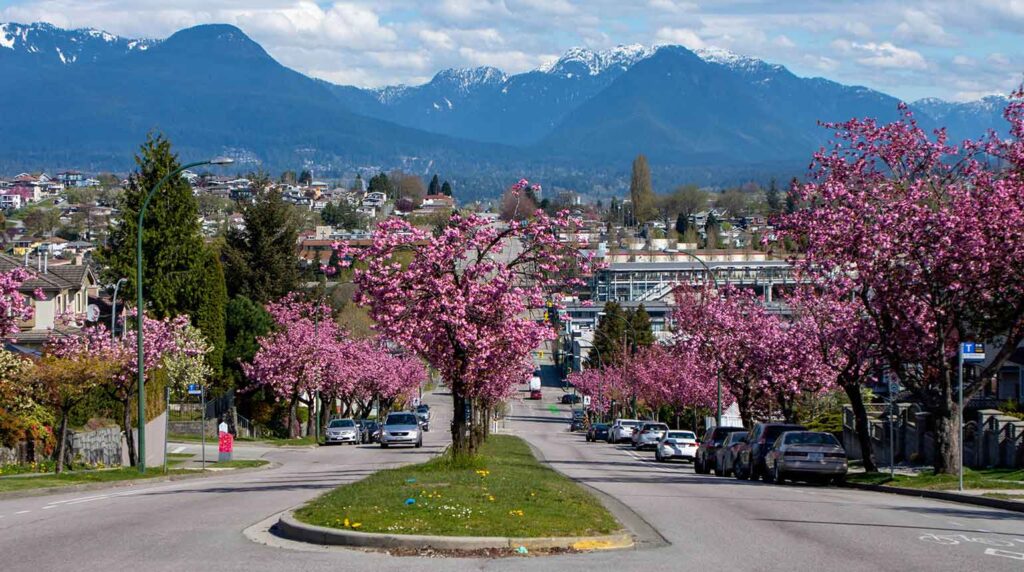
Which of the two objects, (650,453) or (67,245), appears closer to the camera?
(650,453)

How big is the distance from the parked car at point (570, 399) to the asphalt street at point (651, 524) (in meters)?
107

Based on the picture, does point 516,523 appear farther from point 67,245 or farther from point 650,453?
point 67,245

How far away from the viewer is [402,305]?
101 feet

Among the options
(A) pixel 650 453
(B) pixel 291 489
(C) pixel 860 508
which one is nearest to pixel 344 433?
(A) pixel 650 453

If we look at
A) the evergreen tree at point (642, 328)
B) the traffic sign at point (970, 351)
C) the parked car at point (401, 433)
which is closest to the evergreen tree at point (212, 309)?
the parked car at point (401, 433)

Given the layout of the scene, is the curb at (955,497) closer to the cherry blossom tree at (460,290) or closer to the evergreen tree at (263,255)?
the cherry blossom tree at (460,290)

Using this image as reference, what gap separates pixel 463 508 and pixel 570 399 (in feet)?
403

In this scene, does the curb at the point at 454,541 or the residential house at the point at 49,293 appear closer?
the curb at the point at 454,541

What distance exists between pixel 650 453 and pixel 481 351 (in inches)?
1270

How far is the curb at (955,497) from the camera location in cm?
2419

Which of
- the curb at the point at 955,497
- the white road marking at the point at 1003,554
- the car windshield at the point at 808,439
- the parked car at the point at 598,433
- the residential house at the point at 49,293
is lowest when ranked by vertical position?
the parked car at the point at 598,433

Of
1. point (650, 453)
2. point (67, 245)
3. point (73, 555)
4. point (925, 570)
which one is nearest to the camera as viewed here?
point (925, 570)

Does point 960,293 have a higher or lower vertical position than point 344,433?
higher

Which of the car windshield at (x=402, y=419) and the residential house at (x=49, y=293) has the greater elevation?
the residential house at (x=49, y=293)
